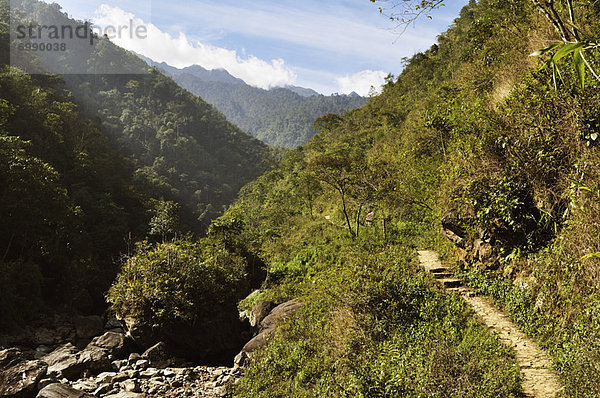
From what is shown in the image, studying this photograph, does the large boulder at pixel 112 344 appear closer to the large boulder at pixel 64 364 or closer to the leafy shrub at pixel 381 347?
the large boulder at pixel 64 364

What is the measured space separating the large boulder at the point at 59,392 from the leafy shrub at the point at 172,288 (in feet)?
9.72

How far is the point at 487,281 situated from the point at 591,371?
3465 mm

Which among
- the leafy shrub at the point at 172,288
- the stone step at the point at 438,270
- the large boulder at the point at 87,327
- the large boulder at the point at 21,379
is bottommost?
the large boulder at the point at 87,327

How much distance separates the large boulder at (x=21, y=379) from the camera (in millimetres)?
7492

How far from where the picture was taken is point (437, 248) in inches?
434

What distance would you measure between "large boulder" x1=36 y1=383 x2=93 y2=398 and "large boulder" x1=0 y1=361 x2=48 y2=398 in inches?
24.3

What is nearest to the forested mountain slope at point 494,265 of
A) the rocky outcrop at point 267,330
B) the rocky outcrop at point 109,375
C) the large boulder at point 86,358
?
the rocky outcrop at point 267,330

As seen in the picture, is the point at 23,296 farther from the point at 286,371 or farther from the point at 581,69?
the point at 581,69

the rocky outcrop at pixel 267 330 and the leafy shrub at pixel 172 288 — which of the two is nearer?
the rocky outcrop at pixel 267 330

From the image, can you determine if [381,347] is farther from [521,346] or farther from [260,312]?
[260,312]

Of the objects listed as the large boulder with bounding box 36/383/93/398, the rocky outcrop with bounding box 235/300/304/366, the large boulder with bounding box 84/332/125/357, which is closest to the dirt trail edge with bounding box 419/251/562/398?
the rocky outcrop with bounding box 235/300/304/366

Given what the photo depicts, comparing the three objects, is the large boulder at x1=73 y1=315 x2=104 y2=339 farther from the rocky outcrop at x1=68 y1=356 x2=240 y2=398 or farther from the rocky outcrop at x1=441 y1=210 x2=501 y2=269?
the rocky outcrop at x1=441 y1=210 x2=501 y2=269

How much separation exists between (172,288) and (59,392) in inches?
154

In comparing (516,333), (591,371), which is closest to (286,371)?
(516,333)
